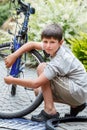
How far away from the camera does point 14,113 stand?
5.34m

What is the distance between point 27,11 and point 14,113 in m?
1.27

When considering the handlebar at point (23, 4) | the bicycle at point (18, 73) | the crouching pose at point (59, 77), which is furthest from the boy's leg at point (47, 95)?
the handlebar at point (23, 4)

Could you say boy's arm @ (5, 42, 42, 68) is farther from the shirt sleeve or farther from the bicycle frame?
the shirt sleeve

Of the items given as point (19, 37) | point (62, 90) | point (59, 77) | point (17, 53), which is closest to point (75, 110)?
point (62, 90)

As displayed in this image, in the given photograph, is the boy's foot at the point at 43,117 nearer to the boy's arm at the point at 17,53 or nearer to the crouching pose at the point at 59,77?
the crouching pose at the point at 59,77

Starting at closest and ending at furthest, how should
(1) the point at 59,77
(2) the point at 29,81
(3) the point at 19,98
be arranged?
(2) the point at 29,81, (1) the point at 59,77, (3) the point at 19,98

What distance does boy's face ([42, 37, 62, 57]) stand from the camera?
16.7 ft

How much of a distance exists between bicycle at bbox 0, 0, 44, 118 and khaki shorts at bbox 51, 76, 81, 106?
0.30 meters

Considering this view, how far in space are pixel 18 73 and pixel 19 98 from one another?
486 millimetres

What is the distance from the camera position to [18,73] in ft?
18.7

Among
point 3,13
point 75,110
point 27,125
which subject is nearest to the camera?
point 27,125

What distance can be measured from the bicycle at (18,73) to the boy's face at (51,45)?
463 mm

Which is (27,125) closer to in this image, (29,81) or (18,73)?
(29,81)

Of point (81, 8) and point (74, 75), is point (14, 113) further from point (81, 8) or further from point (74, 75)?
point (81, 8)
